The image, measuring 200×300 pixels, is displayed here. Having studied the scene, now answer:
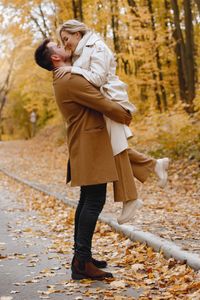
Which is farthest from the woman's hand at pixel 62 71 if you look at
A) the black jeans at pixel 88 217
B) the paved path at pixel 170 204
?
the paved path at pixel 170 204

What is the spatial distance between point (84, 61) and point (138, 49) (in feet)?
47.4

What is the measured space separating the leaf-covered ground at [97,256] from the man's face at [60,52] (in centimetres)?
195

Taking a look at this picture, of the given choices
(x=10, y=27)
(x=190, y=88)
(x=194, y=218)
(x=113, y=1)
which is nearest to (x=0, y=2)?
(x=10, y=27)

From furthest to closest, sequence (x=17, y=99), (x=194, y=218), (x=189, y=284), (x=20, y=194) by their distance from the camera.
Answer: (x=17, y=99), (x=20, y=194), (x=194, y=218), (x=189, y=284)

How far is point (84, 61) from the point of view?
4.62 meters

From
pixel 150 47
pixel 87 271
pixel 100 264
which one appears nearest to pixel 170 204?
pixel 100 264

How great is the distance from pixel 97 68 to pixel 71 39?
381mm

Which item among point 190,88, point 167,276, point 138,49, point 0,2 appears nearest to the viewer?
point 167,276

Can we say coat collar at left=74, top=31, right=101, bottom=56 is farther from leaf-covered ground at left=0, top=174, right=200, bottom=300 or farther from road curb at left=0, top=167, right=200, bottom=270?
road curb at left=0, top=167, right=200, bottom=270

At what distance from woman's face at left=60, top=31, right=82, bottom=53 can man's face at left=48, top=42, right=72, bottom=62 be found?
7 centimetres

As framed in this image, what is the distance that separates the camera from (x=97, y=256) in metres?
5.99

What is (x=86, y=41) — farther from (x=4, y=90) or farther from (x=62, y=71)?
(x=4, y=90)

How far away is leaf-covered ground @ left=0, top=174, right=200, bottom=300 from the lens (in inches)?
173

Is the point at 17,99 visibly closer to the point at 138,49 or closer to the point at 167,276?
the point at 138,49
